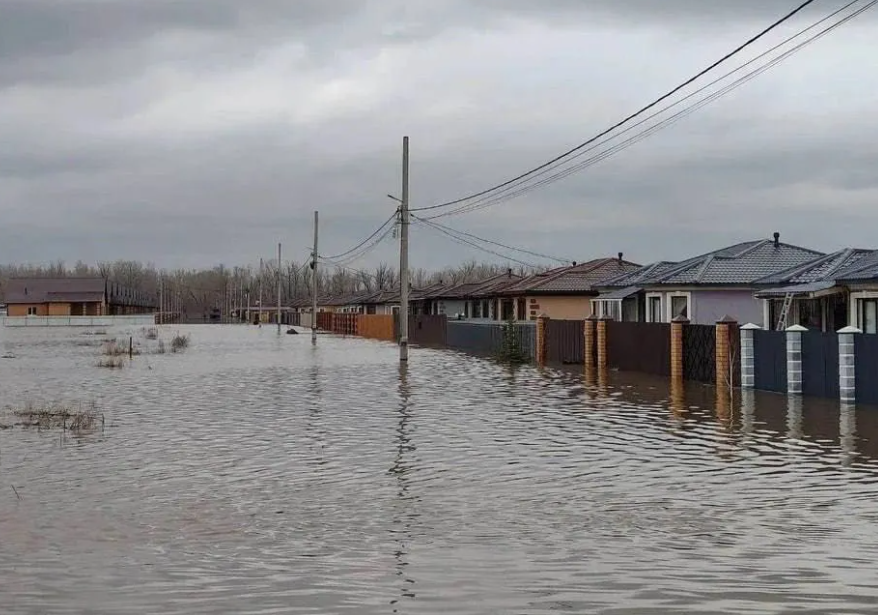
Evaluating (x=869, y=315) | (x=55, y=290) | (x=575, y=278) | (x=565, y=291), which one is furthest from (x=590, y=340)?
(x=55, y=290)

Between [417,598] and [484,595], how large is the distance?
45cm

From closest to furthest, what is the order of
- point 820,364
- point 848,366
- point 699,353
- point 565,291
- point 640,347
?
point 848,366 → point 820,364 → point 699,353 → point 640,347 → point 565,291

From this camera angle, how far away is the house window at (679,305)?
37062 millimetres

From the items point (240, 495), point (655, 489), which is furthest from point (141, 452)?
point (655, 489)

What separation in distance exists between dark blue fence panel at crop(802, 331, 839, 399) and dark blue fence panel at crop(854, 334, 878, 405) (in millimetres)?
789

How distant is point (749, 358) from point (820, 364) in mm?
2587

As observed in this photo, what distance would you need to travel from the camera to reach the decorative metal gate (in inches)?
1070

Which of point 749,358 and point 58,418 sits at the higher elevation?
point 749,358

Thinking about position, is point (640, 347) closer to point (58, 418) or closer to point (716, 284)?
point (716, 284)

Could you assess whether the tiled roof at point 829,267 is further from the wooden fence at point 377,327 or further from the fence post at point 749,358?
the wooden fence at point 377,327

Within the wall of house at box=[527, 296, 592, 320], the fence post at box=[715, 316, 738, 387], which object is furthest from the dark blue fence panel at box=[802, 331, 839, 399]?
the wall of house at box=[527, 296, 592, 320]

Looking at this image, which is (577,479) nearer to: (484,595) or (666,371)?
(484,595)

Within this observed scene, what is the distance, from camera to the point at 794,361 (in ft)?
76.0

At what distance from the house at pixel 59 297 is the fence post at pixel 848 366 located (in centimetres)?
11187
